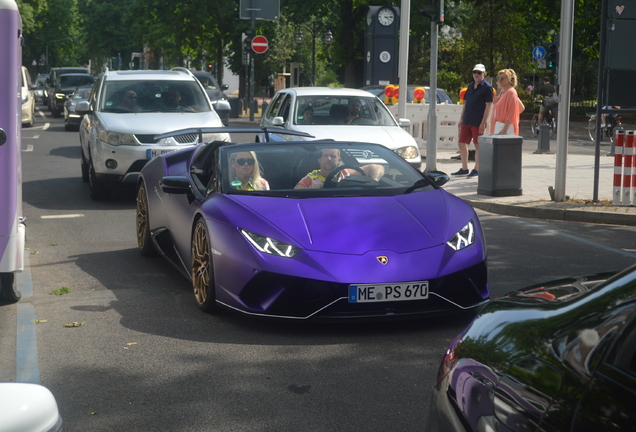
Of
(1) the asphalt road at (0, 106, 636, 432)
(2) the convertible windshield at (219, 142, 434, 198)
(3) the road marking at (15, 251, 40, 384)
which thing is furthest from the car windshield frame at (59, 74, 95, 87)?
(2) the convertible windshield at (219, 142, 434, 198)

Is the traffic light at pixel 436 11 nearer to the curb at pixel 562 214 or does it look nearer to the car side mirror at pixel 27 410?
the curb at pixel 562 214

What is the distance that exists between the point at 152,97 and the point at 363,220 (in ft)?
28.5

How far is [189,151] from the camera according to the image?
27.8 ft

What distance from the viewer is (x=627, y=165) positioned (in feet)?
38.6

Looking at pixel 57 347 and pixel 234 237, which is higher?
pixel 234 237

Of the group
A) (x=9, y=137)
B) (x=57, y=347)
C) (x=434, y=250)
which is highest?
(x=9, y=137)

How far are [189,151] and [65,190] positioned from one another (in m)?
6.53

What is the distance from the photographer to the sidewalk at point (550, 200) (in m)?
11.4

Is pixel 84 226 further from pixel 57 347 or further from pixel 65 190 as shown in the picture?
pixel 57 347

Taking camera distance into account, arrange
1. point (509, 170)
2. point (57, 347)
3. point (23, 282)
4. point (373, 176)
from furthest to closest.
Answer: point (509, 170) < point (23, 282) < point (373, 176) < point (57, 347)

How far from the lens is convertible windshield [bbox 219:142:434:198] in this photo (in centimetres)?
675

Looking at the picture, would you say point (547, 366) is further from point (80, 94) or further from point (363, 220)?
point (80, 94)

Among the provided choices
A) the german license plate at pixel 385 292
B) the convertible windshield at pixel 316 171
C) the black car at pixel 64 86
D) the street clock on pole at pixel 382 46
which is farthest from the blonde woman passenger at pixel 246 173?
the black car at pixel 64 86

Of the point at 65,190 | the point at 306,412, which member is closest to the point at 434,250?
the point at 306,412
